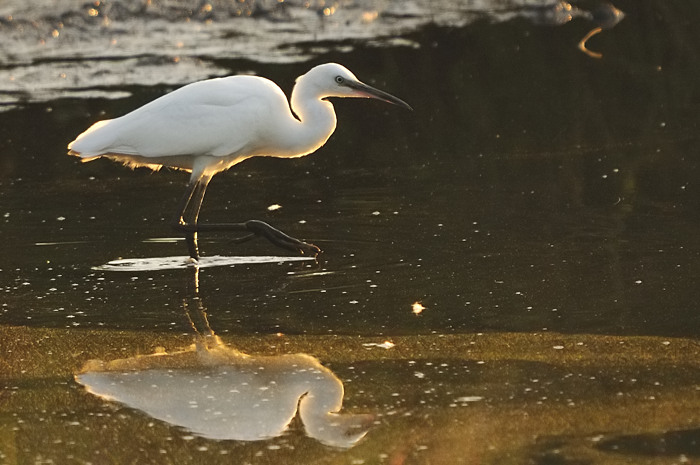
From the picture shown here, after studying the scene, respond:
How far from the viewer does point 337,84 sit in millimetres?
7645

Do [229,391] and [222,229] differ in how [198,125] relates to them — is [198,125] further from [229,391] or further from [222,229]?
[229,391]

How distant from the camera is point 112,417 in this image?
4.82 metres

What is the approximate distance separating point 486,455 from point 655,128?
6.39m

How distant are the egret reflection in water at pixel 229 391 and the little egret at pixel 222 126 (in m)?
1.92

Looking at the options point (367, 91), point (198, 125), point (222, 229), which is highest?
point (367, 91)

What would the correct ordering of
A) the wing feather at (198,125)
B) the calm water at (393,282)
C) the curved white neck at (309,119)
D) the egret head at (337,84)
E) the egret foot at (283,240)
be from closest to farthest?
the calm water at (393,282), the egret foot at (283,240), the wing feather at (198,125), the egret head at (337,84), the curved white neck at (309,119)

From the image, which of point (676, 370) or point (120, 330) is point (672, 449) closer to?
point (676, 370)

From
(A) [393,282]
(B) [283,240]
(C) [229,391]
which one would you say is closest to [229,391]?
(C) [229,391]

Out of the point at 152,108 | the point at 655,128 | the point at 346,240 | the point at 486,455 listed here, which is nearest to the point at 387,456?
the point at 486,455

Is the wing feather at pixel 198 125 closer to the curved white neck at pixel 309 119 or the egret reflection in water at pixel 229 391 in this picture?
the curved white neck at pixel 309 119

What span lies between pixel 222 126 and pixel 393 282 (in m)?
1.49

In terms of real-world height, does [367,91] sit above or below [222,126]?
above

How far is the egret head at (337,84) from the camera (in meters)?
7.59

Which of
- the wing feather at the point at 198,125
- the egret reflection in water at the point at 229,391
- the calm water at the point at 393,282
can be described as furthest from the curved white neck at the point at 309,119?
the egret reflection in water at the point at 229,391
